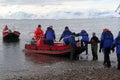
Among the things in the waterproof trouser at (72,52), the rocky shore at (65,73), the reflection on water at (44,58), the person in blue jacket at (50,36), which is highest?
the person in blue jacket at (50,36)

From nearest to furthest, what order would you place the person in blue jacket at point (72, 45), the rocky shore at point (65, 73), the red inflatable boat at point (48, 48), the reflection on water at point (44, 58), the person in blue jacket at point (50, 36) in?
the rocky shore at point (65, 73) → the person in blue jacket at point (72, 45) → the reflection on water at point (44, 58) → the red inflatable boat at point (48, 48) → the person in blue jacket at point (50, 36)

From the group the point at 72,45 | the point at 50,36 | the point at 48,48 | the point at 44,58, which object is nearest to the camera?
the point at 72,45

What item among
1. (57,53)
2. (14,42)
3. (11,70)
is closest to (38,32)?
(57,53)

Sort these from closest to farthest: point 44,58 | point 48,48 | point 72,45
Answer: point 72,45 → point 44,58 → point 48,48

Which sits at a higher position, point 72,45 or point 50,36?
point 50,36

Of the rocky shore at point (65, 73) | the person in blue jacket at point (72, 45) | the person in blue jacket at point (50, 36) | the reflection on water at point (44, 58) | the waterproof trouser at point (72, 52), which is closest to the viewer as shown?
the rocky shore at point (65, 73)

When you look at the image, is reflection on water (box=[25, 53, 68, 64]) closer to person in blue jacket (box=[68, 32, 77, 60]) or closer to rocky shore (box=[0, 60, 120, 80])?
person in blue jacket (box=[68, 32, 77, 60])

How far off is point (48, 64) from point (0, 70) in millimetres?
2999

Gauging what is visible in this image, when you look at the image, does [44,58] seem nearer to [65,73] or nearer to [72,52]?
[72,52]

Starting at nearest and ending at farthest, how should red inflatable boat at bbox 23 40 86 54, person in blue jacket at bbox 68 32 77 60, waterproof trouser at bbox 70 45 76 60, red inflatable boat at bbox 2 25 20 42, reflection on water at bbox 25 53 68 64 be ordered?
1. person in blue jacket at bbox 68 32 77 60
2. waterproof trouser at bbox 70 45 76 60
3. reflection on water at bbox 25 53 68 64
4. red inflatable boat at bbox 23 40 86 54
5. red inflatable boat at bbox 2 25 20 42

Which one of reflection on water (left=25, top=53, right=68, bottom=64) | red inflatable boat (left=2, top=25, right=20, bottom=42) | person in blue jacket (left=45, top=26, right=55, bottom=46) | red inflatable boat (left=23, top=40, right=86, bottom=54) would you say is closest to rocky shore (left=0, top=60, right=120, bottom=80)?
reflection on water (left=25, top=53, right=68, bottom=64)

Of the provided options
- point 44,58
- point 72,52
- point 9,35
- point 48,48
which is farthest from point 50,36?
point 9,35

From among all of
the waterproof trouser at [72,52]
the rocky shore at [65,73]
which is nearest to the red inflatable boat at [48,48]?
the waterproof trouser at [72,52]

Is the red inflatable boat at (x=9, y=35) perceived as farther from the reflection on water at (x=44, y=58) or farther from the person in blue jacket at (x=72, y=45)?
the person in blue jacket at (x=72, y=45)
